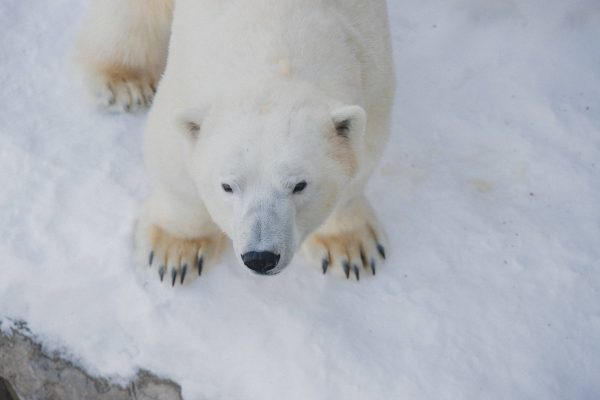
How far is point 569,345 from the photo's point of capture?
254 centimetres

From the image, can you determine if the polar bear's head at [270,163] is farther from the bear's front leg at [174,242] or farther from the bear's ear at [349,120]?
the bear's front leg at [174,242]

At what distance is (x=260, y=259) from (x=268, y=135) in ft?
1.05

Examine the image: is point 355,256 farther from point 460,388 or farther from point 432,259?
point 460,388

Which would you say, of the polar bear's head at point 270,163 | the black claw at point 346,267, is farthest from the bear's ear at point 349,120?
the black claw at point 346,267

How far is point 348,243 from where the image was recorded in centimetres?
271

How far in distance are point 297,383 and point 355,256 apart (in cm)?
52

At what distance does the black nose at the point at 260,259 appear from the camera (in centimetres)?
191

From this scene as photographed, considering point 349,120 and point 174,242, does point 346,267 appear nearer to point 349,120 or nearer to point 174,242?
point 174,242

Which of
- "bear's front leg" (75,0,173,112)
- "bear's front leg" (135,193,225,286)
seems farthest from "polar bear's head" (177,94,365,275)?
"bear's front leg" (75,0,173,112)

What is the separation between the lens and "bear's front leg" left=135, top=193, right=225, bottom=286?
→ 2.62 meters

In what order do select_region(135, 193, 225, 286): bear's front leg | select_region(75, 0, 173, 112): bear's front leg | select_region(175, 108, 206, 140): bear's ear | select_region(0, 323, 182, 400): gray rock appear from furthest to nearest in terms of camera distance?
select_region(75, 0, 173, 112): bear's front leg, select_region(135, 193, 225, 286): bear's front leg, select_region(0, 323, 182, 400): gray rock, select_region(175, 108, 206, 140): bear's ear

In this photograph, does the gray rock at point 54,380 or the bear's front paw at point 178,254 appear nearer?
the gray rock at point 54,380

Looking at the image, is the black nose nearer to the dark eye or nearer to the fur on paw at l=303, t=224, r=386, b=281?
the dark eye

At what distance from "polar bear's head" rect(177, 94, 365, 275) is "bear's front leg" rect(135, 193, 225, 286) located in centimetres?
59
